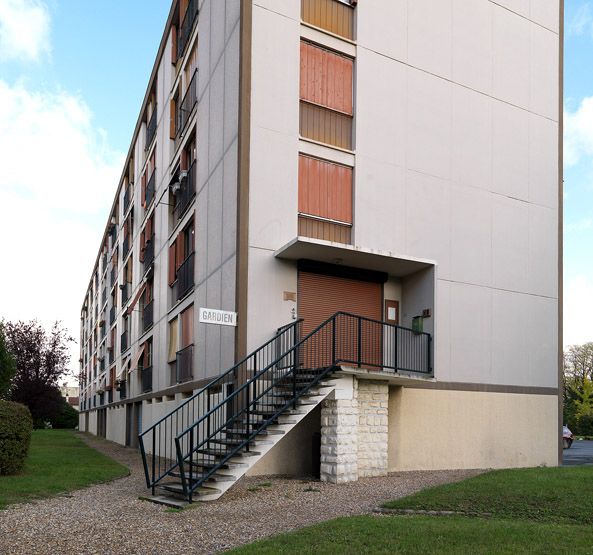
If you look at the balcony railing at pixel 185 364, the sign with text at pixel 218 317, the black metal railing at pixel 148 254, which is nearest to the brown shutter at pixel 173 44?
the black metal railing at pixel 148 254

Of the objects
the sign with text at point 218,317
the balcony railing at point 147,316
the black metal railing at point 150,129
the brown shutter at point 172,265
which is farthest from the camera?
the black metal railing at point 150,129

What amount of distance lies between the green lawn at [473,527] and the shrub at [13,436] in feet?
27.0

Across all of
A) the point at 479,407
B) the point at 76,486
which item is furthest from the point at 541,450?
the point at 76,486

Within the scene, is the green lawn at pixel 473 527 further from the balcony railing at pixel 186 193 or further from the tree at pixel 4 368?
the tree at pixel 4 368

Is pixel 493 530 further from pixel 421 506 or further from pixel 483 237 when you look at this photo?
pixel 483 237

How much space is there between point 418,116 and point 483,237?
3683mm

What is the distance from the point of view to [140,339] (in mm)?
30719

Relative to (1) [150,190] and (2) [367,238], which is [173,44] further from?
(2) [367,238]

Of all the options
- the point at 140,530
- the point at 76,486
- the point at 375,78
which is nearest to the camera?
the point at 140,530

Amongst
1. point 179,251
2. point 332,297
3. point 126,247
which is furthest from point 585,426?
point 332,297

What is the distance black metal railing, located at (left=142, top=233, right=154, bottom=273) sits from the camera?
2830 centimetres

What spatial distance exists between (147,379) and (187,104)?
10.8m

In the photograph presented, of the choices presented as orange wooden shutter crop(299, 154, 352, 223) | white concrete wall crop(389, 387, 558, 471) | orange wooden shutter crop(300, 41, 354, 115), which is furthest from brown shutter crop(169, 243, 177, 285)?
white concrete wall crop(389, 387, 558, 471)

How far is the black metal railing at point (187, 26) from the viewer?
897 inches
